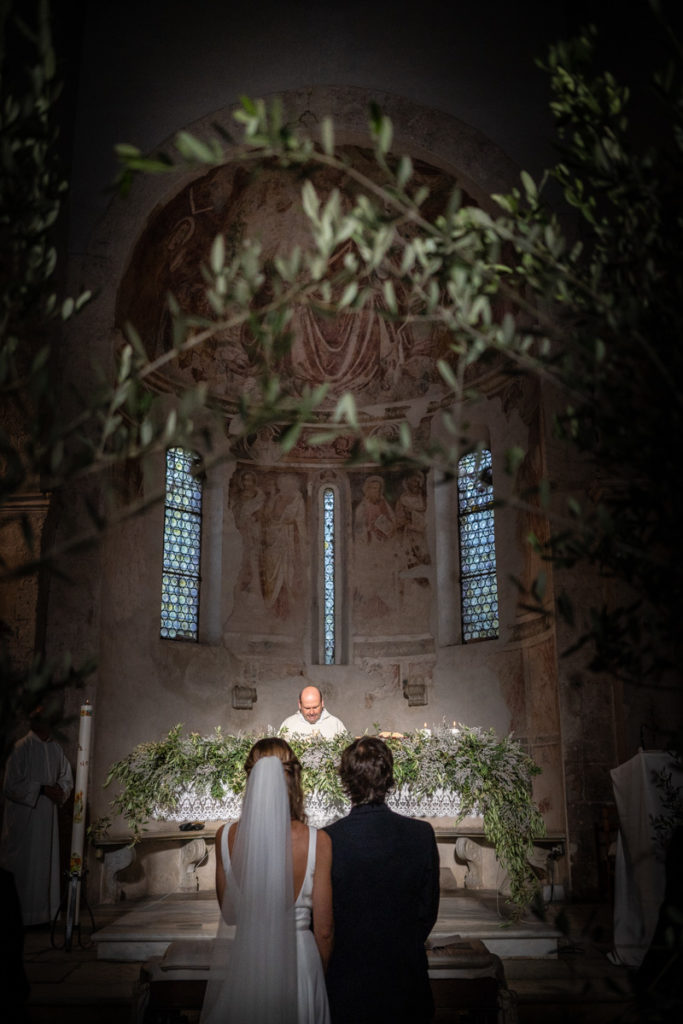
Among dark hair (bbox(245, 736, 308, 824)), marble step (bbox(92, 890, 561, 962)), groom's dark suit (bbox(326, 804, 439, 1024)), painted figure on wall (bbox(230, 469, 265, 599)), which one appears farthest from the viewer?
painted figure on wall (bbox(230, 469, 265, 599))

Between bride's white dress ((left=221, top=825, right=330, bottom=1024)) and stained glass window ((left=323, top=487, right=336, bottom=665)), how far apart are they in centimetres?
780

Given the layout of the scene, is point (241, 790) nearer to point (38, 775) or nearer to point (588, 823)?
point (38, 775)

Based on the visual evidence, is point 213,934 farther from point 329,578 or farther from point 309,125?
point 309,125

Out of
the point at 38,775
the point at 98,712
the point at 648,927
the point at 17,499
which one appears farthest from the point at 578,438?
the point at 98,712

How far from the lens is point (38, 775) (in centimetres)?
761

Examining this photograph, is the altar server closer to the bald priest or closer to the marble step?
the marble step

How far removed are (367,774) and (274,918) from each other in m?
0.60

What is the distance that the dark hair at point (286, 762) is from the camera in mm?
3666

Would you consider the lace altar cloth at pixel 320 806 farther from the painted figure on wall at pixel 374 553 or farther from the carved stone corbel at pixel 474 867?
the painted figure on wall at pixel 374 553

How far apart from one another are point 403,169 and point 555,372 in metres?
0.74

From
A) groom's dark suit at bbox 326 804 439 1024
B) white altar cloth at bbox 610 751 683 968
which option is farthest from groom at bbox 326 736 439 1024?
white altar cloth at bbox 610 751 683 968

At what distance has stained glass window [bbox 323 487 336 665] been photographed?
11422 mm

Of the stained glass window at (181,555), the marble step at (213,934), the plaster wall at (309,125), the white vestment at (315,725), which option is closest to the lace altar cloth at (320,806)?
the marble step at (213,934)

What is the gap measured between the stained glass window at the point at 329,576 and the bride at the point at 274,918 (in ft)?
25.5
